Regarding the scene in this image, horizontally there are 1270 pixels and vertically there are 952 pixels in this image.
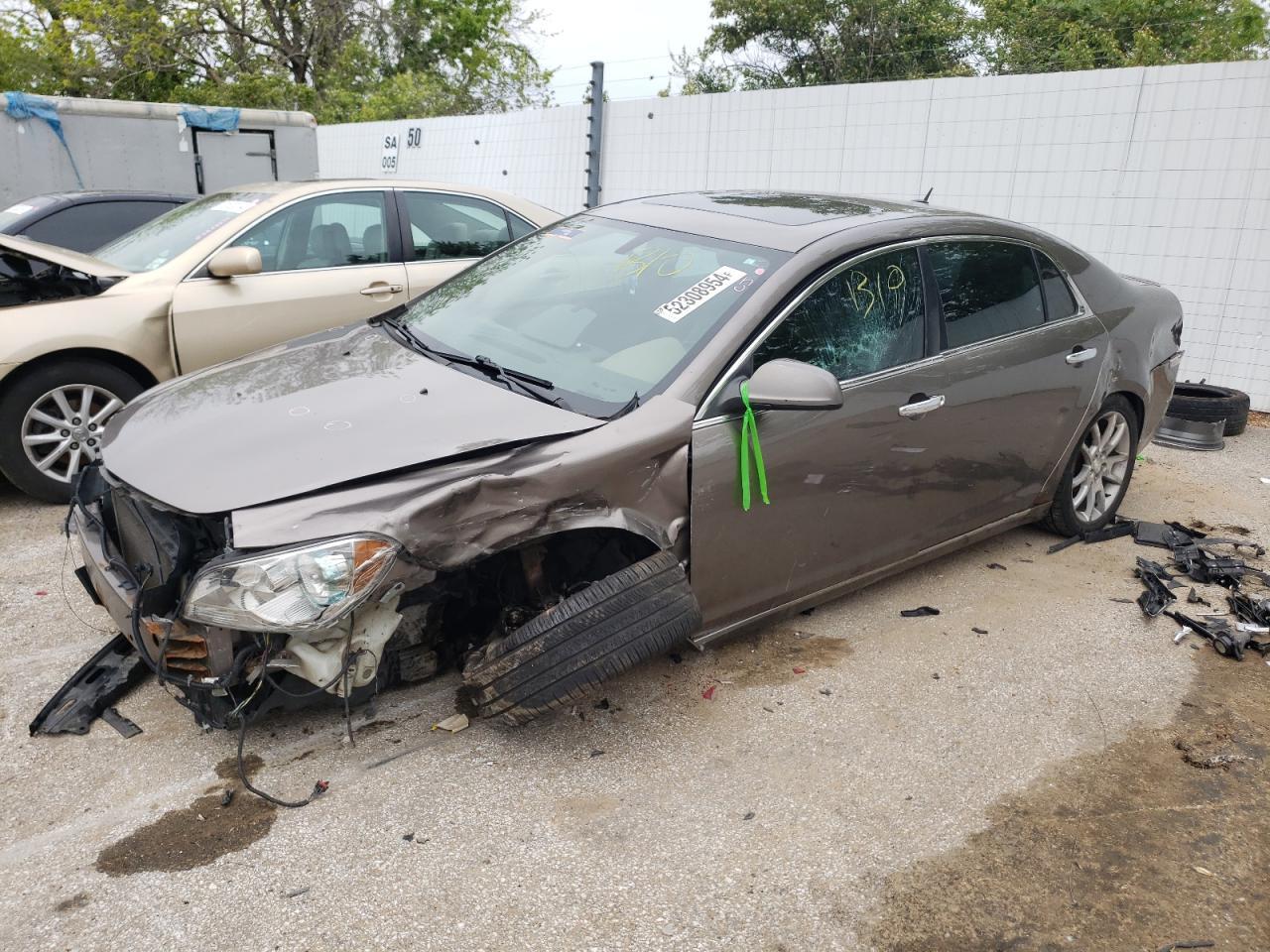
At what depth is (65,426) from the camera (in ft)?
16.0

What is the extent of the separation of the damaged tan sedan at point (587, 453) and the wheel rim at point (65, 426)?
1647 millimetres

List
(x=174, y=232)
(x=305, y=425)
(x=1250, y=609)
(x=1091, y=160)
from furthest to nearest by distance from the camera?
(x=1091, y=160), (x=174, y=232), (x=1250, y=609), (x=305, y=425)

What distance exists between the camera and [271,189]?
5883 millimetres

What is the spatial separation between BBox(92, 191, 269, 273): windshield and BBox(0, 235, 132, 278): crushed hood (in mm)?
134

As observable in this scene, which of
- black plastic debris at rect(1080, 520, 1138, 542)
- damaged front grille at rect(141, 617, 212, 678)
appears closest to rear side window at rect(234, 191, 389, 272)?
damaged front grille at rect(141, 617, 212, 678)

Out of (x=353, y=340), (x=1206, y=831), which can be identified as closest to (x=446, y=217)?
(x=353, y=340)

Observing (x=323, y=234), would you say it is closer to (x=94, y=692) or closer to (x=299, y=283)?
(x=299, y=283)

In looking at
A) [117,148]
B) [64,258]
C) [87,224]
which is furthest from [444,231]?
[117,148]

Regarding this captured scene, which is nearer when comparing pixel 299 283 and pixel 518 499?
pixel 518 499

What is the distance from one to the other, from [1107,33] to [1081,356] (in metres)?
18.5

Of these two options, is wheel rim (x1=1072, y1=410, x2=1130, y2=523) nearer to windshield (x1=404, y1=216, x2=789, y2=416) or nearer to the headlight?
windshield (x1=404, y1=216, x2=789, y2=416)

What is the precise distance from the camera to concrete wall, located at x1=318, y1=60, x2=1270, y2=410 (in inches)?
292

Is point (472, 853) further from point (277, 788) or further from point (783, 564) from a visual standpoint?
point (783, 564)

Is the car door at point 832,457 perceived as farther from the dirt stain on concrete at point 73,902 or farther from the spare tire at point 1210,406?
the spare tire at point 1210,406
